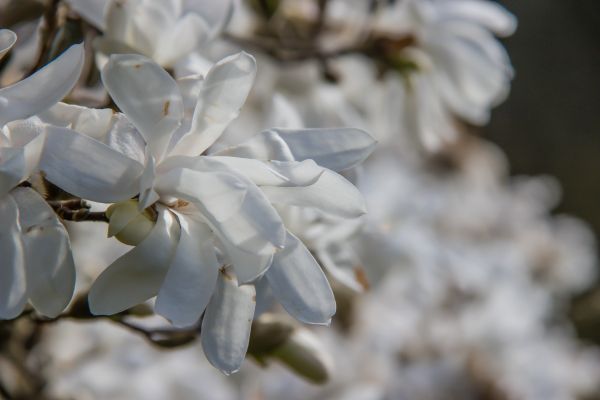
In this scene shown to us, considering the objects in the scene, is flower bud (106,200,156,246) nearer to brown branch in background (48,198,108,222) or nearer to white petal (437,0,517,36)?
brown branch in background (48,198,108,222)

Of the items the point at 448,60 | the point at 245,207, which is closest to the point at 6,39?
the point at 245,207

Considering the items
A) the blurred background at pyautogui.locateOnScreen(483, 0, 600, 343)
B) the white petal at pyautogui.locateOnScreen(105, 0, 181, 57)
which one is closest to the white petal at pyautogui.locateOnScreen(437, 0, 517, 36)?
the white petal at pyautogui.locateOnScreen(105, 0, 181, 57)

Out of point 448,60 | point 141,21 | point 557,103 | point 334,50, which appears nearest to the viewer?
point 141,21

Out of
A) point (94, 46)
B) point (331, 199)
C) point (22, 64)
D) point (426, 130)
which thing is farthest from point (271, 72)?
point (331, 199)

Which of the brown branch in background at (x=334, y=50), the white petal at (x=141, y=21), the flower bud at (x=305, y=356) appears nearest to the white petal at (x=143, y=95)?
the white petal at (x=141, y=21)

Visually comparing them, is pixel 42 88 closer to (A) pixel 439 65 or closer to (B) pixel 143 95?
(B) pixel 143 95

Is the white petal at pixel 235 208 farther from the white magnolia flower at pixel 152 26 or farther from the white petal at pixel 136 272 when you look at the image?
the white magnolia flower at pixel 152 26

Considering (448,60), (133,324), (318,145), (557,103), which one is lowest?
(557,103)
